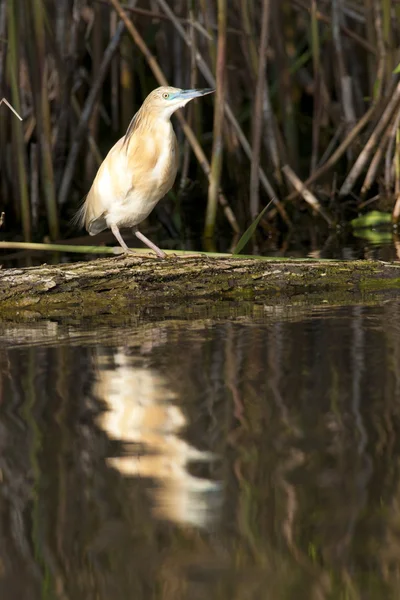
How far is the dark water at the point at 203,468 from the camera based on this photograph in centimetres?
196

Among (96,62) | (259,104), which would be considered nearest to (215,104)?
(259,104)

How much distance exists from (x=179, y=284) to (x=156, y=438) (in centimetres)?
192

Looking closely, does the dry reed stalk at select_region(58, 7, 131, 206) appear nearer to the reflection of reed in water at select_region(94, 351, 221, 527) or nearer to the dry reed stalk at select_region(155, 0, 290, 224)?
the dry reed stalk at select_region(155, 0, 290, 224)

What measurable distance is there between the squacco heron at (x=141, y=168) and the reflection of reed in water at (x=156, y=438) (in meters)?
1.68

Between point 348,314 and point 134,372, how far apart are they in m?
1.14

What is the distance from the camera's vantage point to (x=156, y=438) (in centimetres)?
271

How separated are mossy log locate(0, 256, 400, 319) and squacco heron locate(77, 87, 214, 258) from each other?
15.7 inches

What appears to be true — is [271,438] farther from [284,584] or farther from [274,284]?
[274,284]

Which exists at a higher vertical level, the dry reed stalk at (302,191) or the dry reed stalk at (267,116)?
the dry reed stalk at (267,116)

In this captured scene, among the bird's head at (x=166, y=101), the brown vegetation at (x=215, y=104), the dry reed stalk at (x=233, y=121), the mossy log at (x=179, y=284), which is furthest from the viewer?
the dry reed stalk at (x=233, y=121)

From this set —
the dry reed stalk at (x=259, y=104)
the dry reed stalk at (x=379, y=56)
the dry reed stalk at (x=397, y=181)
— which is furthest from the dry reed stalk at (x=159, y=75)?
the dry reed stalk at (x=379, y=56)

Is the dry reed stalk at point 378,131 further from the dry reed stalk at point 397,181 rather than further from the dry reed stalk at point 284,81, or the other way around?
the dry reed stalk at point 284,81

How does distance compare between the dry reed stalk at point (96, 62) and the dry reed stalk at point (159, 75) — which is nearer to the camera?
the dry reed stalk at point (159, 75)

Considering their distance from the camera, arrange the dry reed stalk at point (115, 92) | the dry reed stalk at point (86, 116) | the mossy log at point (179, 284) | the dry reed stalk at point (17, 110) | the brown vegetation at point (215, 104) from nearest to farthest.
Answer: the mossy log at point (179, 284) < the dry reed stalk at point (17, 110) < the brown vegetation at point (215, 104) < the dry reed stalk at point (86, 116) < the dry reed stalk at point (115, 92)
